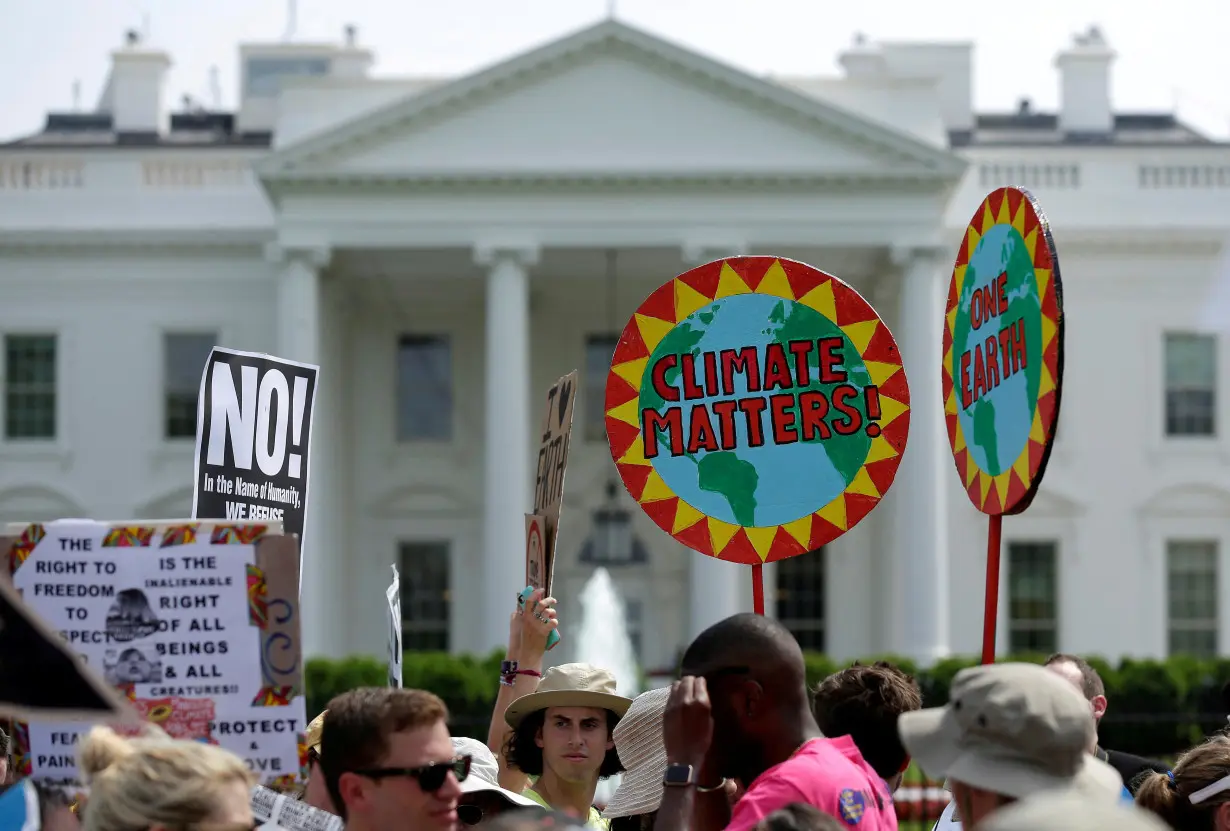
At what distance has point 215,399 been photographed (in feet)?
18.0

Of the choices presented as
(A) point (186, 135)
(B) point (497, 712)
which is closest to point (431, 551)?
(A) point (186, 135)

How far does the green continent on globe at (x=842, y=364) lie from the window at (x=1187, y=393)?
30857mm

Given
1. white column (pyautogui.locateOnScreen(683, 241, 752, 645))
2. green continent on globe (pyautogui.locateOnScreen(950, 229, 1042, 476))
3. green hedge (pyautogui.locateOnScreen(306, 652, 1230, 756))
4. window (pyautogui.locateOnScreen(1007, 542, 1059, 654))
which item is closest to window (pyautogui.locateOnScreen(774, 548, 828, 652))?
white column (pyautogui.locateOnScreen(683, 241, 752, 645))

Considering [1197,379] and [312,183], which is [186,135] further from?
[1197,379]

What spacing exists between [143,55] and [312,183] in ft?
33.2

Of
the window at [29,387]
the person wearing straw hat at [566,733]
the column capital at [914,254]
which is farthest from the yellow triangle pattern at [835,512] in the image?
the window at [29,387]

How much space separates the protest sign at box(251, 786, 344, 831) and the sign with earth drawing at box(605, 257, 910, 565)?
164 centimetres

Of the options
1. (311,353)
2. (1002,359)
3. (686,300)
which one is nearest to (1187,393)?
(311,353)

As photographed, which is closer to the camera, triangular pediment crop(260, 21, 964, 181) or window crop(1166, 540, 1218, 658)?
triangular pediment crop(260, 21, 964, 181)

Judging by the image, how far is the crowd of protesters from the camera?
348cm

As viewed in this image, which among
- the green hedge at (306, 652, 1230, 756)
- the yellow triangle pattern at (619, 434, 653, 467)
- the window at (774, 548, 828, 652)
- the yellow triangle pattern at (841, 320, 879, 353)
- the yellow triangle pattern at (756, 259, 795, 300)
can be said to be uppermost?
the yellow triangle pattern at (756, 259, 795, 300)

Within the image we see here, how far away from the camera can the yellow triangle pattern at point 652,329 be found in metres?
5.71

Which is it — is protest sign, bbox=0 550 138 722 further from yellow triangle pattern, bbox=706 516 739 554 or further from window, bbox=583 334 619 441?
window, bbox=583 334 619 441

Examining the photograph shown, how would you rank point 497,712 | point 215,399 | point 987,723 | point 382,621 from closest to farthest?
1. point 987,723
2. point 215,399
3. point 497,712
4. point 382,621
